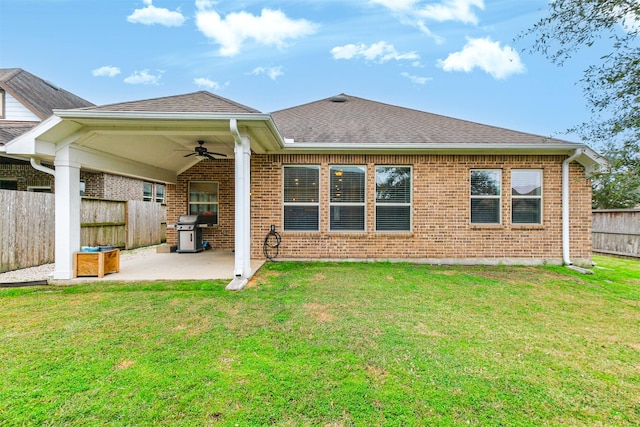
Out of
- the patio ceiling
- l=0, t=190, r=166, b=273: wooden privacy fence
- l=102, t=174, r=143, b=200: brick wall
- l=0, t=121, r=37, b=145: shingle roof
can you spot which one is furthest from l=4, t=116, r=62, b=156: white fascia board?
l=102, t=174, r=143, b=200: brick wall

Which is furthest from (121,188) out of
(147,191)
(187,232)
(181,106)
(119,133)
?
(181,106)

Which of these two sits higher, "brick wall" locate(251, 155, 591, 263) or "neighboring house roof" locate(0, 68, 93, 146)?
"neighboring house roof" locate(0, 68, 93, 146)

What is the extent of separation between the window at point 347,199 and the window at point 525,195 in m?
3.96

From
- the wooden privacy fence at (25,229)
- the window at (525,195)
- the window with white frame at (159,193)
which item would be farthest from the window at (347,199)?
the window with white frame at (159,193)

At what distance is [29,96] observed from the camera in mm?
10625

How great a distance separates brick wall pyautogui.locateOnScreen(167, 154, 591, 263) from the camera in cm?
757

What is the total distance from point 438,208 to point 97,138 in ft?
25.6

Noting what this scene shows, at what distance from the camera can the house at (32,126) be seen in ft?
31.6

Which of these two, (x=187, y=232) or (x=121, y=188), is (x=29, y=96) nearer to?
(x=121, y=188)

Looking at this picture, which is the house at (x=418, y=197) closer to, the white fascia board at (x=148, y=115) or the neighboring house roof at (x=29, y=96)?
the white fascia board at (x=148, y=115)

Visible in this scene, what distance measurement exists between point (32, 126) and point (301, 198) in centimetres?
961

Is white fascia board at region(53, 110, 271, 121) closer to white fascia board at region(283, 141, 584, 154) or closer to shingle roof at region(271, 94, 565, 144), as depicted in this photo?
white fascia board at region(283, 141, 584, 154)

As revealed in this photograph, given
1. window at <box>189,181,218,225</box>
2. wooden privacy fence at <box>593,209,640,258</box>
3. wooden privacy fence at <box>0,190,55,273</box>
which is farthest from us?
window at <box>189,181,218,225</box>

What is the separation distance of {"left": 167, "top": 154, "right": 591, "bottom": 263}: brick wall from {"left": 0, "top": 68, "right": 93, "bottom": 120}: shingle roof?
30.3ft
